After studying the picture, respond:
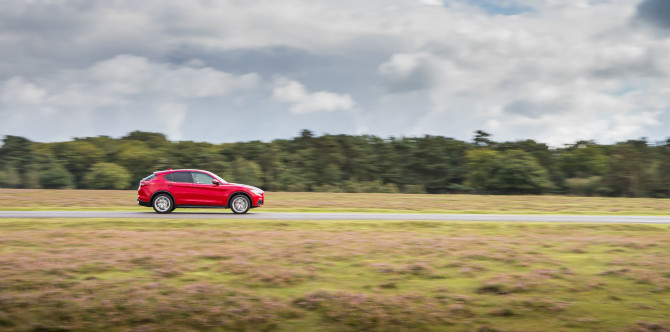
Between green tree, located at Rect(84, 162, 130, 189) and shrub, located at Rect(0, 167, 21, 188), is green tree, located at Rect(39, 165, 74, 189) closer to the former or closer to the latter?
green tree, located at Rect(84, 162, 130, 189)

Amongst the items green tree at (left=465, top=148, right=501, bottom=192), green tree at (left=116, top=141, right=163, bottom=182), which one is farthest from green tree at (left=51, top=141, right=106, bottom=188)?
green tree at (left=465, top=148, right=501, bottom=192)

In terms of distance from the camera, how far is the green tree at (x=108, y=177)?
5438cm

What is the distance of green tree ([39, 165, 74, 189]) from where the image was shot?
5397 cm

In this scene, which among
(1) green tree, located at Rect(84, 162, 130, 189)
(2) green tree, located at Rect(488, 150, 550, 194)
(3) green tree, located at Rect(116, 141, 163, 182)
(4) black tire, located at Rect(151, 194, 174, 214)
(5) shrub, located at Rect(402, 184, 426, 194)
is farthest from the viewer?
(5) shrub, located at Rect(402, 184, 426, 194)

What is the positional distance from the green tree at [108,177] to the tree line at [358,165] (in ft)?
0.33

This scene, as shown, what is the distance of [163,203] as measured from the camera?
19062 mm

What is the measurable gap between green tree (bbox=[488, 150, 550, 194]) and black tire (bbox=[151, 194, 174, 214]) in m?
43.4

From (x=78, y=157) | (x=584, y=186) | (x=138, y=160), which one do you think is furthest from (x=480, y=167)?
(x=78, y=157)

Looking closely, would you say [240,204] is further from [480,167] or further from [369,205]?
[480,167]

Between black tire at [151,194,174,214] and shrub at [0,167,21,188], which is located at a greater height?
shrub at [0,167,21,188]

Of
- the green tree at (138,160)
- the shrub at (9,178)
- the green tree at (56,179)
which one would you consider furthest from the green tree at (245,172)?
the shrub at (9,178)

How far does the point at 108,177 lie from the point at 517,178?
41.5m

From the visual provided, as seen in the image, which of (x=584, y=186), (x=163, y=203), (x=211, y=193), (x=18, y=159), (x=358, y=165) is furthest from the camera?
(x=358, y=165)

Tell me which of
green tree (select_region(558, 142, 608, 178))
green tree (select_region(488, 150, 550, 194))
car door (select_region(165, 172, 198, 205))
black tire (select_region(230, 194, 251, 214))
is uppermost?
green tree (select_region(558, 142, 608, 178))
